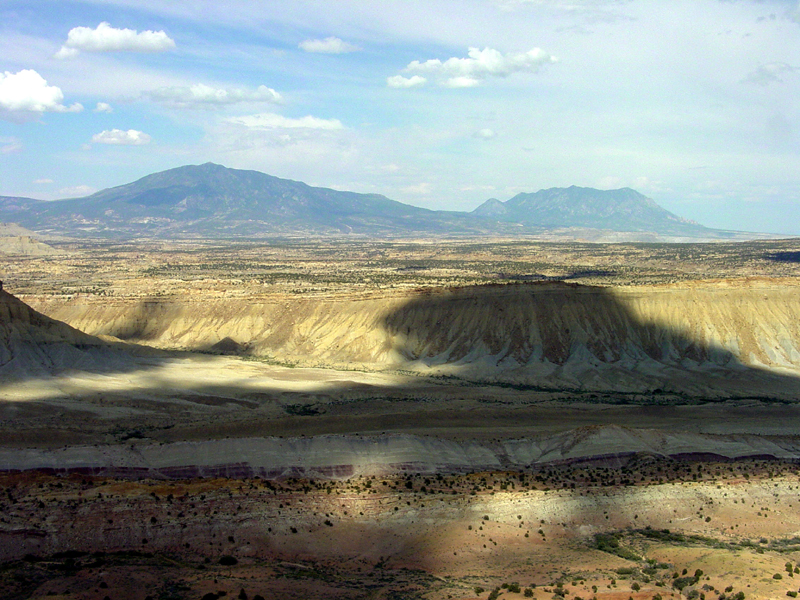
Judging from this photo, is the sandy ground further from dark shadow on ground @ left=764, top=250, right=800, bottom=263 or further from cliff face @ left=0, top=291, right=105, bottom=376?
dark shadow on ground @ left=764, top=250, right=800, bottom=263

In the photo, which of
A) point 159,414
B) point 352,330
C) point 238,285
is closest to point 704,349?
point 352,330

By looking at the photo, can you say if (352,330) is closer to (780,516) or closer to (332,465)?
(332,465)

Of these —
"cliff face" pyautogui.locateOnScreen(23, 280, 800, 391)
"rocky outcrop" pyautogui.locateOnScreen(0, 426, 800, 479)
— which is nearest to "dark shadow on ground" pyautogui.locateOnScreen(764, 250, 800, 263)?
"cliff face" pyautogui.locateOnScreen(23, 280, 800, 391)

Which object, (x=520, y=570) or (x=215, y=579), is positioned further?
(x=520, y=570)

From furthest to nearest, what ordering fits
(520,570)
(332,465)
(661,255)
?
(661,255) < (332,465) < (520,570)

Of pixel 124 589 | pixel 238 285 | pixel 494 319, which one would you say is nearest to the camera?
pixel 124 589

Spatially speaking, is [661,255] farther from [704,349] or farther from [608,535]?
[608,535]
